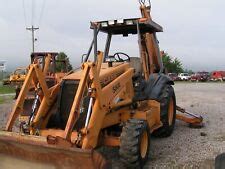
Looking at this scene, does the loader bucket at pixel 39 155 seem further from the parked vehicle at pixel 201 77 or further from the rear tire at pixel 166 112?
the parked vehicle at pixel 201 77

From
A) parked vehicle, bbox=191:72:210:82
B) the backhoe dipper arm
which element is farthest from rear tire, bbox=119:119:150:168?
parked vehicle, bbox=191:72:210:82

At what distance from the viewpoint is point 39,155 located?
19.5 feet

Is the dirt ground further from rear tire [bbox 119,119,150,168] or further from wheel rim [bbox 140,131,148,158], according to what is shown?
rear tire [bbox 119,119,150,168]

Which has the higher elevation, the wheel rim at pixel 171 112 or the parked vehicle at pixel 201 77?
the wheel rim at pixel 171 112

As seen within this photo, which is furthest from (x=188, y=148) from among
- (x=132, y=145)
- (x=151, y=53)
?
(x=151, y=53)

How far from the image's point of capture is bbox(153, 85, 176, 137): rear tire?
366 inches

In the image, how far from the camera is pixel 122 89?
26.1 feet

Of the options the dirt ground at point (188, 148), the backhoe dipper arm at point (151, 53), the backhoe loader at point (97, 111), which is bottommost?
the dirt ground at point (188, 148)

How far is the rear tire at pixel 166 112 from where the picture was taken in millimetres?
9289

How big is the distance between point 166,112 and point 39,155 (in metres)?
4.08

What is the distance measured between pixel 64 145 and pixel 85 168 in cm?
50

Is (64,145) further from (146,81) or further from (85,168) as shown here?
(146,81)

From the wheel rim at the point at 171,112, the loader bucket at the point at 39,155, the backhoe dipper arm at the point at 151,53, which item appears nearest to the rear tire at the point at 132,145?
the loader bucket at the point at 39,155

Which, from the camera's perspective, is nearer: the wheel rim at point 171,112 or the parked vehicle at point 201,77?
the wheel rim at point 171,112
